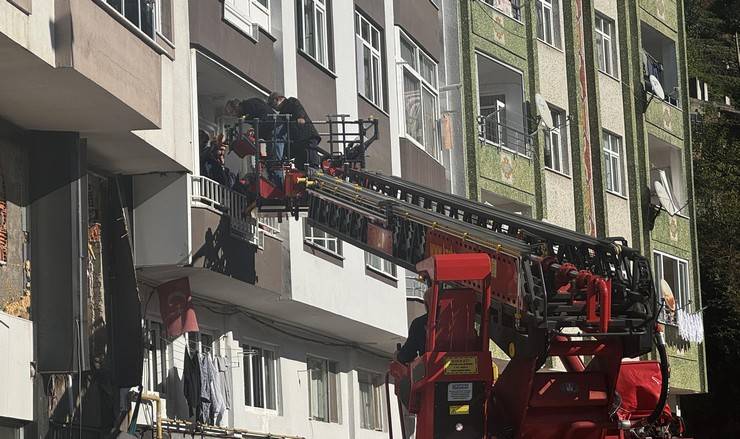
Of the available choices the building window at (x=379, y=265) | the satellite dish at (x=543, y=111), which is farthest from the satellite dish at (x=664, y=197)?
the building window at (x=379, y=265)

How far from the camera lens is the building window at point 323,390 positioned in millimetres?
26172

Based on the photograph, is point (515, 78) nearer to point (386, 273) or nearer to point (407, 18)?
point (407, 18)

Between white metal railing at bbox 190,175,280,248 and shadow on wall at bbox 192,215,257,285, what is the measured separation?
0.12 m

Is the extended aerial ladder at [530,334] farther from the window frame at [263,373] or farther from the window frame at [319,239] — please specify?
the window frame at [263,373]

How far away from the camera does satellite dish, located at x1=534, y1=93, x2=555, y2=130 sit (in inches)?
1407

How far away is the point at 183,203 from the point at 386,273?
7882 mm

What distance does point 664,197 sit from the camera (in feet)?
137

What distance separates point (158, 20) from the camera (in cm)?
1903

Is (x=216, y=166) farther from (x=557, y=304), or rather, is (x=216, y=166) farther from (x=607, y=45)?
(x=607, y=45)

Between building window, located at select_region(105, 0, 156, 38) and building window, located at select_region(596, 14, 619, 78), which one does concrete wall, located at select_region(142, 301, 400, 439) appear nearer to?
building window, located at select_region(105, 0, 156, 38)

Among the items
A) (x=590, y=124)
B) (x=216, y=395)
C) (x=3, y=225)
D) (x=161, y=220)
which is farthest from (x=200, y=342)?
(x=590, y=124)

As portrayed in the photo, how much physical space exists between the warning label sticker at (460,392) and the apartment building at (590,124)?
1771 centimetres

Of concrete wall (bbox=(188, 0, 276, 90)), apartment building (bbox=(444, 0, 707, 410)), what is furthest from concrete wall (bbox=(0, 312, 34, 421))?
apartment building (bbox=(444, 0, 707, 410))

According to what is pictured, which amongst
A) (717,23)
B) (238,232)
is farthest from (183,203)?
(717,23)
